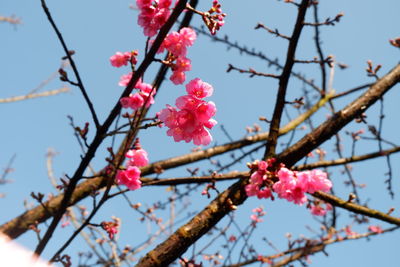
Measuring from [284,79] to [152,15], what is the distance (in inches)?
46.8

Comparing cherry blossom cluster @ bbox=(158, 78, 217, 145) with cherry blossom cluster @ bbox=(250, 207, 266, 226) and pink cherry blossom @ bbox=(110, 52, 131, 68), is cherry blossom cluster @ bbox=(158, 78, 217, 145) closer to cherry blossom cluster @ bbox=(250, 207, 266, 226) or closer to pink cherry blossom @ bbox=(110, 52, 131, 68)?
pink cherry blossom @ bbox=(110, 52, 131, 68)

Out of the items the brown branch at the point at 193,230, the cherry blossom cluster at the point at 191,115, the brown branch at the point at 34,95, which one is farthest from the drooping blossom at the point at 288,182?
the brown branch at the point at 34,95

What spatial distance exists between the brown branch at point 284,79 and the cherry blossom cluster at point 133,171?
973 millimetres

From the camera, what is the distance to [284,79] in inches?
92.0

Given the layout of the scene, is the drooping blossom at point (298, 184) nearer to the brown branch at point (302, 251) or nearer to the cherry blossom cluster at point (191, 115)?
the cherry blossom cluster at point (191, 115)

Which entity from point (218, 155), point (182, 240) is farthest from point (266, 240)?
point (182, 240)

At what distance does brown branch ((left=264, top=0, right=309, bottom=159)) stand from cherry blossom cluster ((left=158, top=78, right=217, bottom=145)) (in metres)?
0.96

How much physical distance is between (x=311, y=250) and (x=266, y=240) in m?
0.65

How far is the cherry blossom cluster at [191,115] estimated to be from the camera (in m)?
1.43

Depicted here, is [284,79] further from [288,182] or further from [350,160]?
[350,160]

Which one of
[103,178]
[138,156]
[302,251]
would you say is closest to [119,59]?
[138,156]

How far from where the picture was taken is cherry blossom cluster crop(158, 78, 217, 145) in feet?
4.71

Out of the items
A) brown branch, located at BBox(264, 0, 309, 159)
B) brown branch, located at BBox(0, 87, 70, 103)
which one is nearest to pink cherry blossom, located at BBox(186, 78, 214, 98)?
brown branch, located at BBox(264, 0, 309, 159)

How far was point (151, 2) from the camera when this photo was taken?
1.67 meters
